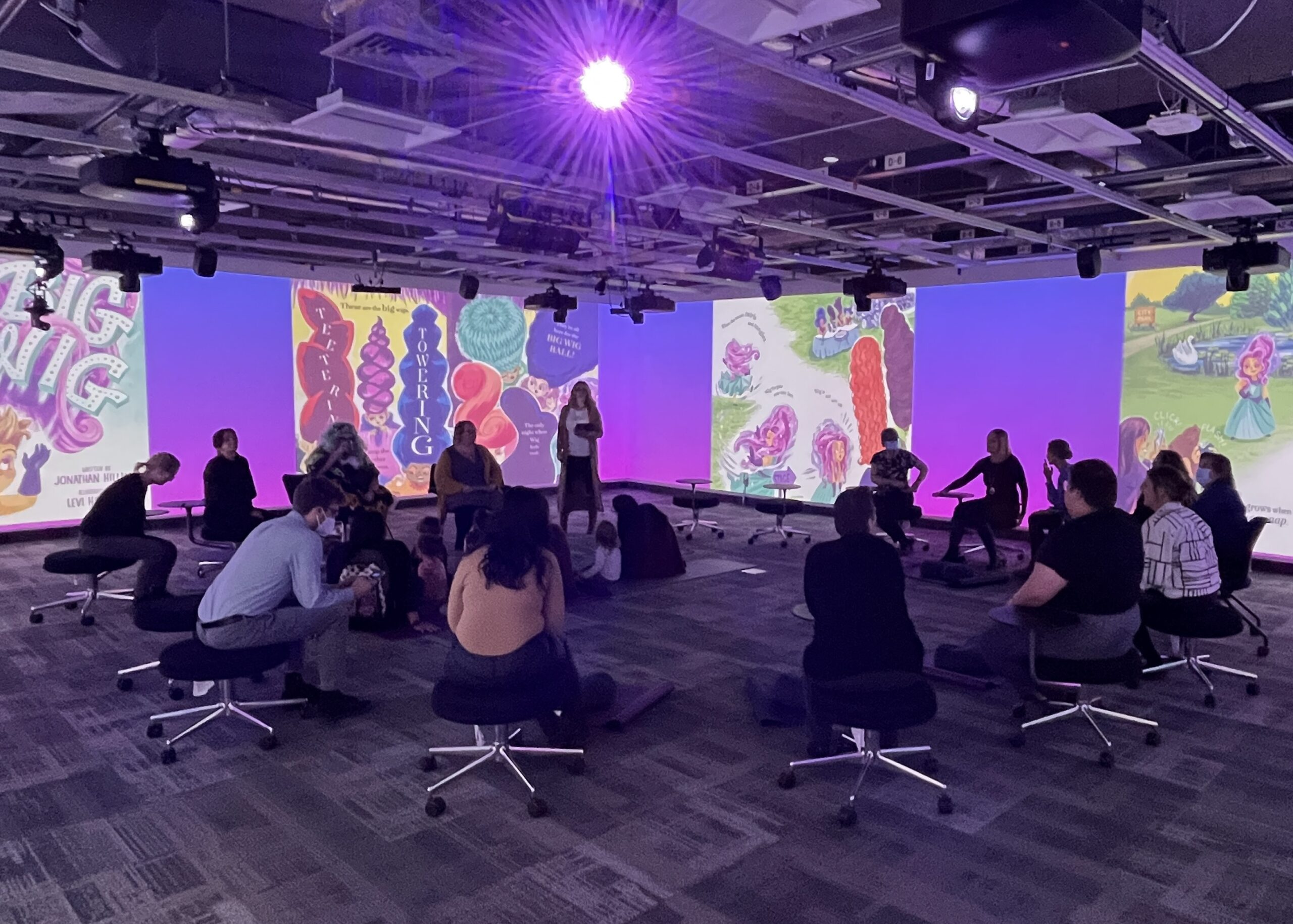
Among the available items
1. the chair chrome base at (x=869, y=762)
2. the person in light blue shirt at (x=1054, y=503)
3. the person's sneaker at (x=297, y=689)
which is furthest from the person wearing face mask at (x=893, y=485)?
the person's sneaker at (x=297, y=689)

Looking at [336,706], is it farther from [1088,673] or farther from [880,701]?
[1088,673]

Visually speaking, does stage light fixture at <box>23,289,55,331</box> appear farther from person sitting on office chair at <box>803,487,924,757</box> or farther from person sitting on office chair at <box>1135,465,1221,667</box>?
person sitting on office chair at <box>1135,465,1221,667</box>

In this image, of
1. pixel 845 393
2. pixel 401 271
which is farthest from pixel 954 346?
pixel 401 271

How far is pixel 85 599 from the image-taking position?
6906mm

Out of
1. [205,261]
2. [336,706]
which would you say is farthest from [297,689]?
[205,261]

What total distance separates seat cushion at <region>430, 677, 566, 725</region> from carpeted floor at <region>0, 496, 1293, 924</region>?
1.43ft

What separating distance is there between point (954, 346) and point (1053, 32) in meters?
9.11

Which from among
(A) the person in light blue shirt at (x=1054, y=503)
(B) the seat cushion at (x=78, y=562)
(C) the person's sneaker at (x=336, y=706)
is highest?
(A) the person in light blue shirt at (x=1054, y=503)

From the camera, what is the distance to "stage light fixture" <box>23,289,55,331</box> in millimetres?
8914

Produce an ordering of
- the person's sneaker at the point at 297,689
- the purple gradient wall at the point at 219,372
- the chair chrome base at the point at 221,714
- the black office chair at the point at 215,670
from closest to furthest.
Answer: the black office chair at the point at 215,670
the chair chrome base at the point at 221,714
the person's sneaker at the point at 297,689
the purple gradient wall at the point at 219,372

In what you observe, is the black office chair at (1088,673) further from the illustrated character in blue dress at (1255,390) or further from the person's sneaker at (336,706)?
the illustrated character in blue dress at (1255,390)

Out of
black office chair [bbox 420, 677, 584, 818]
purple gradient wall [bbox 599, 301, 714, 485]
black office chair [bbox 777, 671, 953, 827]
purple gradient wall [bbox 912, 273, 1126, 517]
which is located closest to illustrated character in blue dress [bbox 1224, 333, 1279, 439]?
purple gradient wall [bbox 912, 273, 1126, 517]

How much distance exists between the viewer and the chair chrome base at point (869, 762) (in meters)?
3.71

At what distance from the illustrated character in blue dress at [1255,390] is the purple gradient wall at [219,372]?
10384 millimetres
